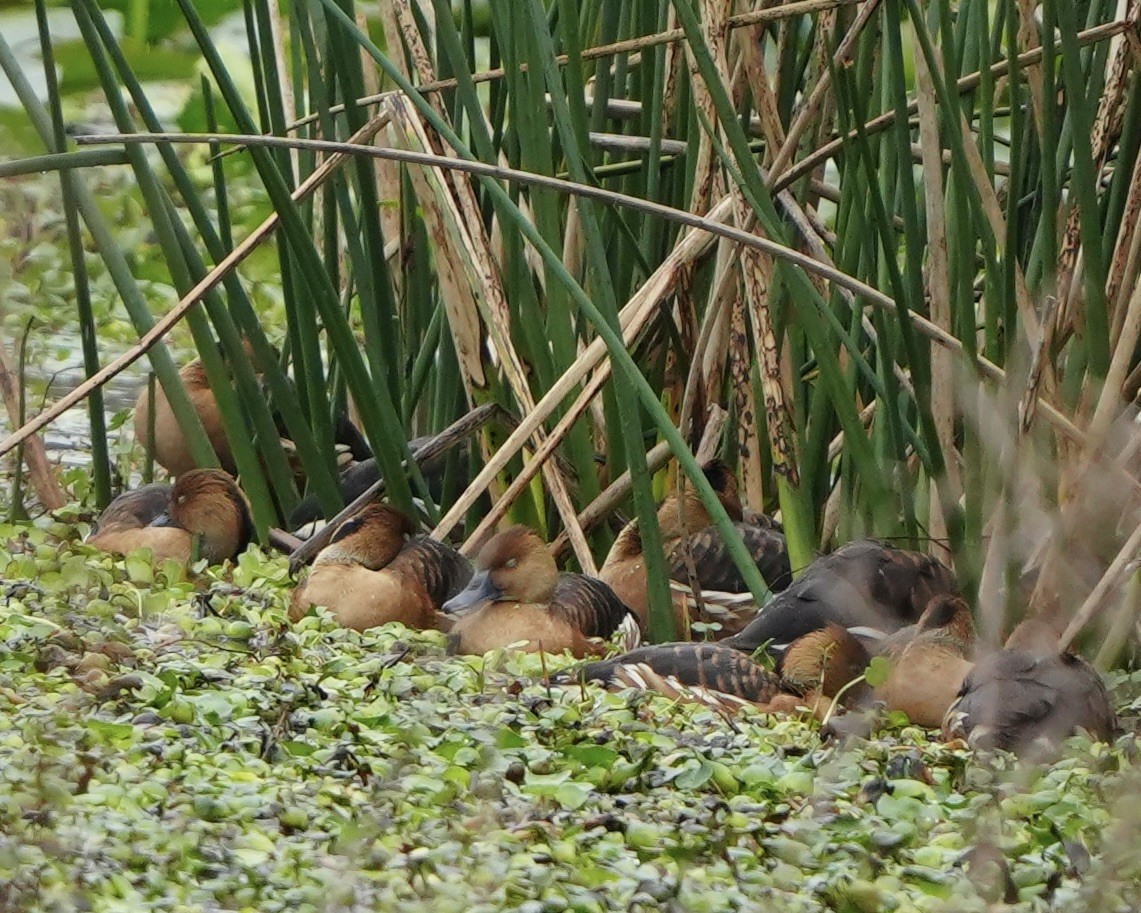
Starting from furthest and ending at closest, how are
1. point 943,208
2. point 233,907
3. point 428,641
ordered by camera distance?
point 428,641, point 943,208, point 233,907

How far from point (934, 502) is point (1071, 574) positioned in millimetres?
652

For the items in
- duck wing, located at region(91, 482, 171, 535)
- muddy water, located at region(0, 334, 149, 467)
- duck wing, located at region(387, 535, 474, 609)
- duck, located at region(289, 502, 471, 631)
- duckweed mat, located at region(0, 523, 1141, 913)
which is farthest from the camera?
muddy water, located at region(0, 334, 149, 467)

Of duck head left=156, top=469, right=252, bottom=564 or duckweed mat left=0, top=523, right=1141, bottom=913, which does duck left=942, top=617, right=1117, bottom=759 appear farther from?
duck head left=156, top=469, right=252, bottom=564

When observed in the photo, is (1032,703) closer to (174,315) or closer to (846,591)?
(846,591)

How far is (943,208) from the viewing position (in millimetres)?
3547

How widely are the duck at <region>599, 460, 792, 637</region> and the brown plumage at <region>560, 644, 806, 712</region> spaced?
1.59ft

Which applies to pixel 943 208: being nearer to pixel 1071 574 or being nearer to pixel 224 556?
pixel 1071 574

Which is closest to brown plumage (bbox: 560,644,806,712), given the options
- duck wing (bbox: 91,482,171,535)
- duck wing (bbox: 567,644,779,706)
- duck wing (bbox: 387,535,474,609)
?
duck wing (bbox: 567,644,779,706)

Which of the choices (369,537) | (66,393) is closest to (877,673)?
(369,537)

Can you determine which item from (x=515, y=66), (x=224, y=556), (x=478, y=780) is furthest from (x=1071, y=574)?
(x=224, y=556)

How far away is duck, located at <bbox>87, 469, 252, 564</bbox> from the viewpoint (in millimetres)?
4203

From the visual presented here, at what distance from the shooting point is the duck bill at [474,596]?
371cm

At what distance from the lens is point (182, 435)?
4.75 meters

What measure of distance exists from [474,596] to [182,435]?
4.19 ft
